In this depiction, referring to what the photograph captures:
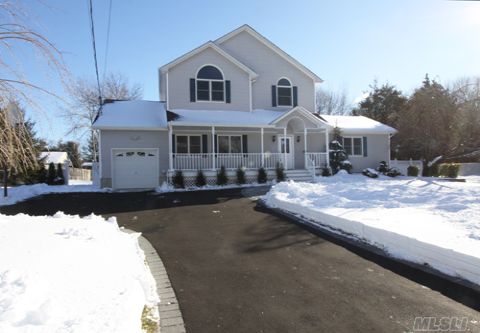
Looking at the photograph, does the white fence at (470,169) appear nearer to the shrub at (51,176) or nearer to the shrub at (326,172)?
the shrub at (326,172)

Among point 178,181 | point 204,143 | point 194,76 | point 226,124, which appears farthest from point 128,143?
point 226,124

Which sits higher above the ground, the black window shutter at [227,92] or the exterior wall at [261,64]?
the exterior wall at [261,64]

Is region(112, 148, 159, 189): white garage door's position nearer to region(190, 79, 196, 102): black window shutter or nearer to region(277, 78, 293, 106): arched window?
region(190, 79, 196, 102): black window shutter

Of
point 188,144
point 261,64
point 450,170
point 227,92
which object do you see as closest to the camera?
point 188,144

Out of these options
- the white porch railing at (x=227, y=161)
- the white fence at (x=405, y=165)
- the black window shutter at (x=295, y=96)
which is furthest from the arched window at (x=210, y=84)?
the white fence at (x=405, y=165)

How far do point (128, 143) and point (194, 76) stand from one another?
5.30 metres

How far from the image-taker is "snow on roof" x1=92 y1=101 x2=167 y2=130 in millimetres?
17844

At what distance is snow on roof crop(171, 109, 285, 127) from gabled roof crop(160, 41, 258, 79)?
7.77 ft

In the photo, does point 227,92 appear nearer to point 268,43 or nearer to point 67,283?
point 268,43

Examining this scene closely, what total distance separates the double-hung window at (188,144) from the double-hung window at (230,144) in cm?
127

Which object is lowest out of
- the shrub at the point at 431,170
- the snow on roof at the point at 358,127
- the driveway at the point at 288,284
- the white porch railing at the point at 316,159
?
the driveway at the point at 288,284

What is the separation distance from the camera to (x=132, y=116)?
756 inches

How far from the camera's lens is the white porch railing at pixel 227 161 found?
1848 cm

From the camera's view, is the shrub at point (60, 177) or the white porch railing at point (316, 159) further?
the shrub at point (60, 177)
